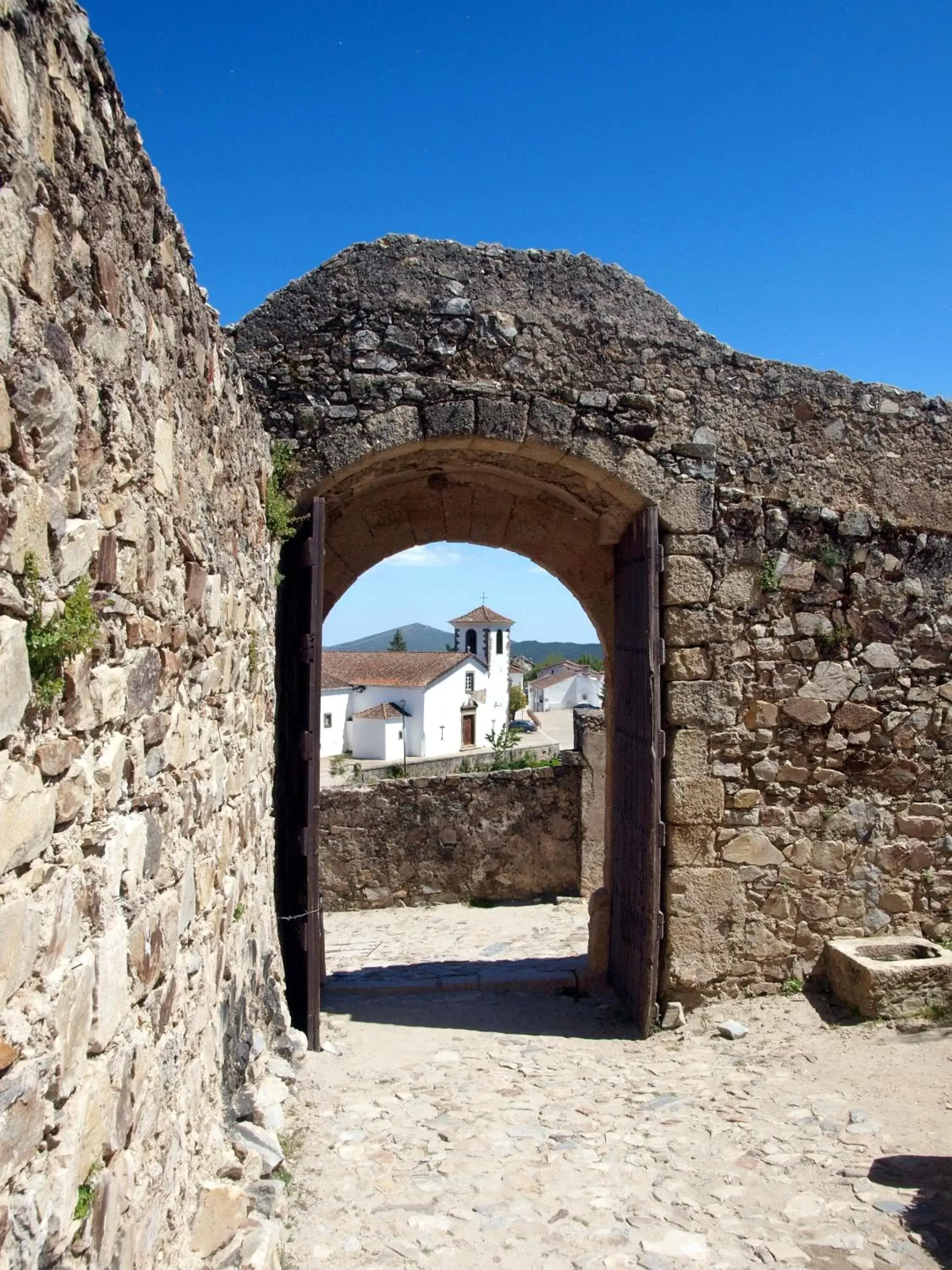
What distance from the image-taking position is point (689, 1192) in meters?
3.56

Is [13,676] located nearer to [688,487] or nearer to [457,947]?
[688,487]

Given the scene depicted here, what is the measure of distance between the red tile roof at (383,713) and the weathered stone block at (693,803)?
35.1 m

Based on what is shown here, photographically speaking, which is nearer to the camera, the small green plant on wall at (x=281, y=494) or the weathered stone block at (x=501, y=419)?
the small green plant on wall at (x=281, y=494)

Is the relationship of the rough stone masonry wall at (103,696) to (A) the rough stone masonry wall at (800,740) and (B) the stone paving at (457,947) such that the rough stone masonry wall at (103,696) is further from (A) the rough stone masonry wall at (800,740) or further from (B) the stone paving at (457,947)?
(B) the stone paving at (457,947)

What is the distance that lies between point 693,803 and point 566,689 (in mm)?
68844

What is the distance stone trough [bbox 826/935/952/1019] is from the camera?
5.08 metres

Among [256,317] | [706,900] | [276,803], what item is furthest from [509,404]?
[706,900]

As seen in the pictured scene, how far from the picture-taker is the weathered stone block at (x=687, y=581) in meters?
5.49

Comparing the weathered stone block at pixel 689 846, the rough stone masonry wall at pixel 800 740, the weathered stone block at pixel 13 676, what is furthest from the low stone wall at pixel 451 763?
the weathered stone block at pixel 13 676

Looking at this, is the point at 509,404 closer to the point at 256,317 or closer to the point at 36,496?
the point at 256,317

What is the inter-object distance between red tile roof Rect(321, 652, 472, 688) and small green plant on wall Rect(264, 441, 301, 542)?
113ft

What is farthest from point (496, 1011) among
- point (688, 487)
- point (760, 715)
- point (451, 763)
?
point (451, 763)

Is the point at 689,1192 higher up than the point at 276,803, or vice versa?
the point at 276,803

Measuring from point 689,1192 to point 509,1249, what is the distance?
0.76 m
